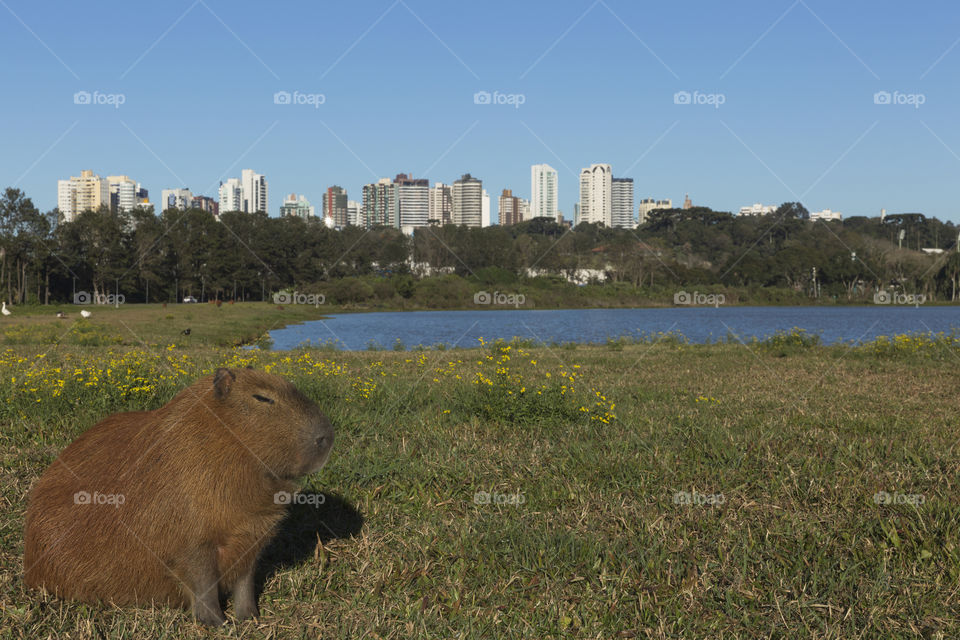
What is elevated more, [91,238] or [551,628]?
[91,238]

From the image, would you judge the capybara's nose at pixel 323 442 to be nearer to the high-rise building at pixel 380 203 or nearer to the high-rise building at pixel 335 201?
the high-rise building at pixel 380 203

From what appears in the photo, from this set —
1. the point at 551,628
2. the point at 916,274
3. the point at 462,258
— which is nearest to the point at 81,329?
the point at 551,628

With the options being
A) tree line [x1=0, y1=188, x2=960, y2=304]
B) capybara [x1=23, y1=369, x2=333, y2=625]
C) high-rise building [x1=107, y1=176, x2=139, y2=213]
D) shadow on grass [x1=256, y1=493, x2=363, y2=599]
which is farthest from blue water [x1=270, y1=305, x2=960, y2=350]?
high-rise building [x1=107, y1=176, x2=139, y2=213]

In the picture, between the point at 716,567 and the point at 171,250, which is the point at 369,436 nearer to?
the point at 716,567

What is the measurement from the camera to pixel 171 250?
208ft

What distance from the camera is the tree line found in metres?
57.1

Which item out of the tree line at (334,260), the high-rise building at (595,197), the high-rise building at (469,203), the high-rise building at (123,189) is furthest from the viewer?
the high-rise building at (123,189)

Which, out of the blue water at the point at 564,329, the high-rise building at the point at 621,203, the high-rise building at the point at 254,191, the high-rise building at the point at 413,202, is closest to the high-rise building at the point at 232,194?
the high-rise building at the point at 254,191

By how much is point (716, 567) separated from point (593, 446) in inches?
77.4

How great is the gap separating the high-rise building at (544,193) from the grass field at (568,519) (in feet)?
548

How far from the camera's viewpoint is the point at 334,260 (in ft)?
214

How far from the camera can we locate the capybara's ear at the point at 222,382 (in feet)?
8.35

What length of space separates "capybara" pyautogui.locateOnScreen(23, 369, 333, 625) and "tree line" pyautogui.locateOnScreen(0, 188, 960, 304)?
4381 cm

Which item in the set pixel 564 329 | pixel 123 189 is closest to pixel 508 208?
pixel 123 189
